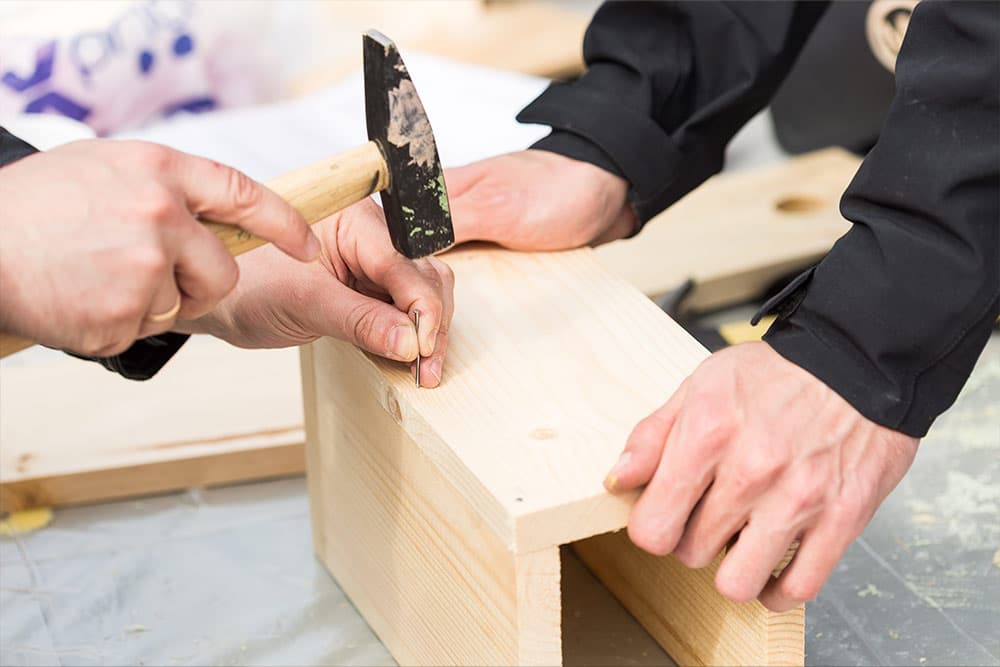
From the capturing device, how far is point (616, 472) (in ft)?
3.22

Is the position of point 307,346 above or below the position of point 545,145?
below

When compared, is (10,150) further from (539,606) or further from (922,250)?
(922,250)

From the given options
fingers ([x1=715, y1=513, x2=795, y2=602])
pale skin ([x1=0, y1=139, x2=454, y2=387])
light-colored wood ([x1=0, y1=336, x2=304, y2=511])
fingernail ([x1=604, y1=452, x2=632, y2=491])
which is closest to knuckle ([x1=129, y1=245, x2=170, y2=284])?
pale skin ([x1=0, y1=139, x2=454, y2=387])

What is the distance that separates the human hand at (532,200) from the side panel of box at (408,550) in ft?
0.73

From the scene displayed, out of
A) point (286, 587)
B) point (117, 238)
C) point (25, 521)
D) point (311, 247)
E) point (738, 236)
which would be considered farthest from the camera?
point (738, 236)

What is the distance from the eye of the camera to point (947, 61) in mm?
1000

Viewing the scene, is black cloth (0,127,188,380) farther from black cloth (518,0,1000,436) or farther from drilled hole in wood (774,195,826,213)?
drilled hole in wood (774,195,826,213)

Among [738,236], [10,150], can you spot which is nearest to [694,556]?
[10,150]

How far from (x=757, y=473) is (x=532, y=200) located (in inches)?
20.1

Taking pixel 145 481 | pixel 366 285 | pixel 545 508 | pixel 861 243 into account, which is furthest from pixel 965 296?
pixel 145 481

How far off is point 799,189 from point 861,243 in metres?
1.23

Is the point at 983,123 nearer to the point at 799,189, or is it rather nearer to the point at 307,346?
Result: the point at 307,346

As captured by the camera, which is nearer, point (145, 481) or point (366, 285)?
point (366, 285)

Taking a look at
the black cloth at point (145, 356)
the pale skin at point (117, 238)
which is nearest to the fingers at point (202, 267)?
the pale skin at point (117, 238)
